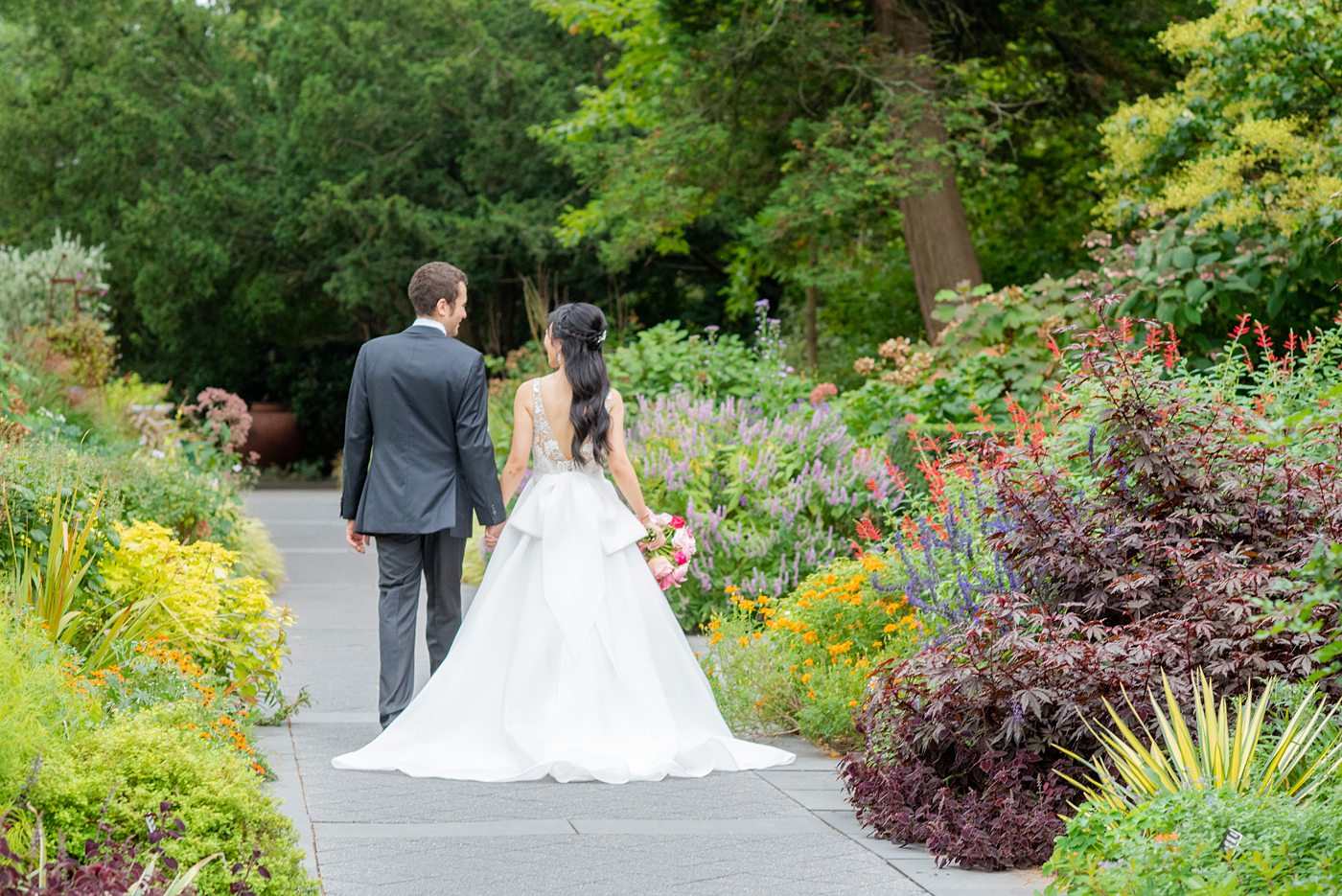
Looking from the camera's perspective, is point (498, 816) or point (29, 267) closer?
point (498, 816)

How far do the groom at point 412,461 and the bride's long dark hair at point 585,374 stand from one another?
14.2 inches

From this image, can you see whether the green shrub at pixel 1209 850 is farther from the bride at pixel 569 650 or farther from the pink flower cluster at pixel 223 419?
the pink flower cluster at pixel 223 419

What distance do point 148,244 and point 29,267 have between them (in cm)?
1242

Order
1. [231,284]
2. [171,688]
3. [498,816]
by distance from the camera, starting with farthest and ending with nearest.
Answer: [231,284] < [171,688] < [498,816]

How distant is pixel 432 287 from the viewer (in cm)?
635

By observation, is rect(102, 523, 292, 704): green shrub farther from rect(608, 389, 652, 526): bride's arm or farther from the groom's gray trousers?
rect(608, 389, 652, 526): bride's arm

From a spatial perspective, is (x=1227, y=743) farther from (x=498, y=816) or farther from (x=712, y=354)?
(x=712, y=354)

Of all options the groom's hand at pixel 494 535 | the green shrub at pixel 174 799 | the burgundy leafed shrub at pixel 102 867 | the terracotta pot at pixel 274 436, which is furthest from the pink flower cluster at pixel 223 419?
the terracotta pot at pixel 274 436

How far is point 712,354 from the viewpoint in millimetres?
12500

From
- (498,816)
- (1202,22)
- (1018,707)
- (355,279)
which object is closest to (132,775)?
(498,816)

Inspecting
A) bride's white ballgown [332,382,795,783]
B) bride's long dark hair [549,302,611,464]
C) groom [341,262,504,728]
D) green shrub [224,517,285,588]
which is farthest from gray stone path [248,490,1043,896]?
green shrub [224,517,285,588]

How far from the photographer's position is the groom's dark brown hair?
636 centimetres

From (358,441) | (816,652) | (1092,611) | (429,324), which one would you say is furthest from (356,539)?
(1092,611)

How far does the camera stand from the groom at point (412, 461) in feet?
20.5
